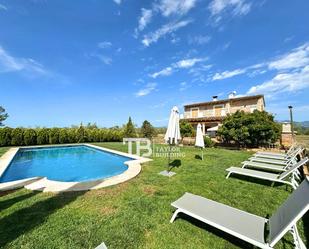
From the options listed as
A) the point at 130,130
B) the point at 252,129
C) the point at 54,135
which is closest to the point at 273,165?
the point at 252,129

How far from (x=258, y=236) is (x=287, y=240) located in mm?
1181

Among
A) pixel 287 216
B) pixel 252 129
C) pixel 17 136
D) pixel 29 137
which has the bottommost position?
pixel 287 216

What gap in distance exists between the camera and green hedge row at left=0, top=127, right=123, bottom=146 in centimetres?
1781

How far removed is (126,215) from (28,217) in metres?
2.19

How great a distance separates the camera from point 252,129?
15211 millimetres

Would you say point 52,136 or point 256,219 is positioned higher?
point 52,136

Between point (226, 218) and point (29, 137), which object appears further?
point (29, 137)

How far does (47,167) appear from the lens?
11.4 m

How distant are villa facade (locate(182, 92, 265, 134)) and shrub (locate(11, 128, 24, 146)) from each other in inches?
845

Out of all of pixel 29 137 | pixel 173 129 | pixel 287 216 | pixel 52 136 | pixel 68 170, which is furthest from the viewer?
pixel 52 136

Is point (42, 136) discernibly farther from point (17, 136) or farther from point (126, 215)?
point (126, 215)

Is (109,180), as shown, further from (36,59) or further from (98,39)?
(36,59)

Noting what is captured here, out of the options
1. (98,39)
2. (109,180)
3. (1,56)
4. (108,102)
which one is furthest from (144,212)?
(108,102)

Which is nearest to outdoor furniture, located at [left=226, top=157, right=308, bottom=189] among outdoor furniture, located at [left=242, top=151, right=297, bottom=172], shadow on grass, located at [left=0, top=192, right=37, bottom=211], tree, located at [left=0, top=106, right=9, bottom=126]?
outdoor furniture, located at [left=242, top=151, right=297, bottom=172]
